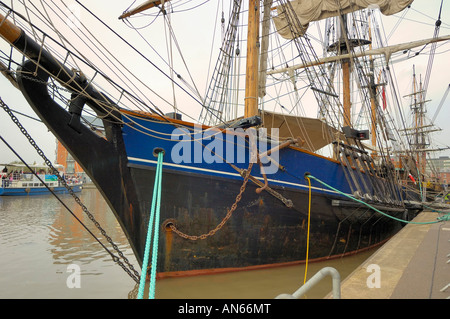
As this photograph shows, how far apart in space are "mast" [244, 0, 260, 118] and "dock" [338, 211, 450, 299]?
12.6 feet

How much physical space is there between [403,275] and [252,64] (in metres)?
5.08

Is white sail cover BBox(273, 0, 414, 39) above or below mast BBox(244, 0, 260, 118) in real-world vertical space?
above

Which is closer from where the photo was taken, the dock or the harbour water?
the dock

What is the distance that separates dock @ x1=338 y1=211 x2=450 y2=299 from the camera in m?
2.73

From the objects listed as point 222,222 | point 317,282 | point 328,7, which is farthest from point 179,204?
point 328,7

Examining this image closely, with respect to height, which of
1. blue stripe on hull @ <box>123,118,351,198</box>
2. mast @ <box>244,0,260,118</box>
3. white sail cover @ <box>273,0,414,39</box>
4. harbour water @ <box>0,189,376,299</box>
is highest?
white sail cover @ <box>273,0,414,39</box>

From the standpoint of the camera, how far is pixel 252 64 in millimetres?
6473

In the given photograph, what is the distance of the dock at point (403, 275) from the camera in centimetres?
273

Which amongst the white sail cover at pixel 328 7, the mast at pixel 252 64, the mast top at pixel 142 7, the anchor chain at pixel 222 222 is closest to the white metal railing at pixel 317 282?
the anchor chain at pixel 222 222

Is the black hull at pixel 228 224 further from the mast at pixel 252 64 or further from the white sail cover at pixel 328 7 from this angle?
the white sail cover at pixel 328 7

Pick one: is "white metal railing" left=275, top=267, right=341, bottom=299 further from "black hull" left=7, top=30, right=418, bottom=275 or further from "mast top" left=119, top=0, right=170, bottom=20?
"mast top" left=119, top=0, right=170, bottom=20

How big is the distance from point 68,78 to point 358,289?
4740 millimetres

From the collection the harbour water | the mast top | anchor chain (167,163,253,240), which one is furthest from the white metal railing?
the mast top

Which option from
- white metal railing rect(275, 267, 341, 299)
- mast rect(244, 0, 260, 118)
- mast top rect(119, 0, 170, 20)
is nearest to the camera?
white metal railing rect(275, 267, 341, 299)
